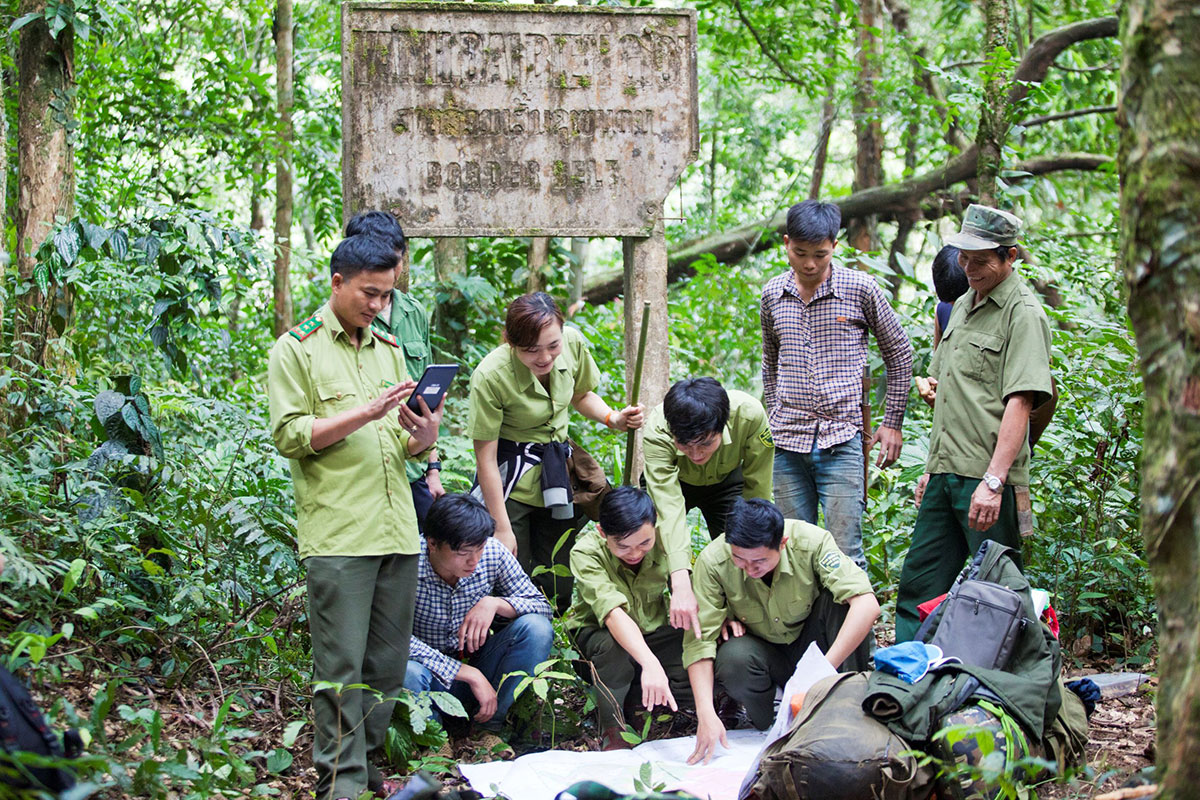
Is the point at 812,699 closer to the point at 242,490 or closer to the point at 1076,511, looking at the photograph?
the point at 1076,511

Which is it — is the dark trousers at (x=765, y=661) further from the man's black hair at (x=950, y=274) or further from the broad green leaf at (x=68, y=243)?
the broad green leaf at (x=68, y=243)

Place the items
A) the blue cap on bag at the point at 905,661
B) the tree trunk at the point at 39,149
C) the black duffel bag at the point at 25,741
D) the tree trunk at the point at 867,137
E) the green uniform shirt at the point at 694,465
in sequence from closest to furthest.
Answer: the black duffel bag at the point at 25,741 < the blue cap on bag at the point at 905,661 < the green uniform shirt at the point at 694,465 < the tree trunk at the point at 39,149 < the tree trunk at the point at 867,137

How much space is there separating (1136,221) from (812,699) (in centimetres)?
177

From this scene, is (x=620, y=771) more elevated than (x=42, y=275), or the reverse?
(x=42, y=275)

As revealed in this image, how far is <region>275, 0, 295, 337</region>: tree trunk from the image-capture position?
8.67 metres

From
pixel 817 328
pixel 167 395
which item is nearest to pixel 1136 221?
pixel 817 328

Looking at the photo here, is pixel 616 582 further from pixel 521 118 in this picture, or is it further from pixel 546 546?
pixel 521 118

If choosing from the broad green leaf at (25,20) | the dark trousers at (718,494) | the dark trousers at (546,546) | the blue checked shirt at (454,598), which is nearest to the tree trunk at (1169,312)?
the dark trousers at (718,494)

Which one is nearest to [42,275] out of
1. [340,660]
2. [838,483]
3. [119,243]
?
[119,243]

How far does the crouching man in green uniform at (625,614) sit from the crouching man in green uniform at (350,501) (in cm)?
85

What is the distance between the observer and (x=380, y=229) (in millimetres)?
3746

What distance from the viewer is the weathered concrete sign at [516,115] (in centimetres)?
481

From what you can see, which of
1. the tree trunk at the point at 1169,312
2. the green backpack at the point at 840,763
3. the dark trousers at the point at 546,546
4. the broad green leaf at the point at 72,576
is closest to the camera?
the tree trunk at the point at 1169,312

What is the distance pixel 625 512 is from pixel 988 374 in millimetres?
1475
